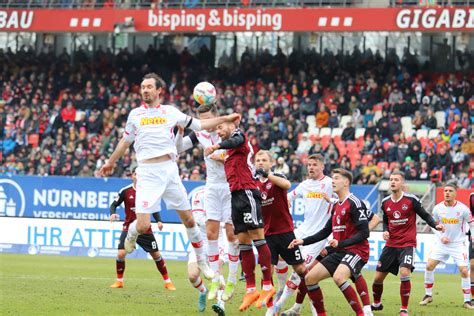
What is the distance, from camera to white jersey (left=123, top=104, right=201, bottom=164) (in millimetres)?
14352

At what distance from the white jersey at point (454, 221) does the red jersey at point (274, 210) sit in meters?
5.54

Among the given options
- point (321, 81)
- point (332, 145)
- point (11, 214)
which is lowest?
point (11, 214)

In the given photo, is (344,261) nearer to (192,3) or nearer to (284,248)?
(284,248)

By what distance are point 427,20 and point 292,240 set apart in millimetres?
24212

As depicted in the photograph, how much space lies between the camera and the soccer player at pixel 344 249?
43.8 feet

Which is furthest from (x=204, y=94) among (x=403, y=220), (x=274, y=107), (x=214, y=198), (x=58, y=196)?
(x=274, y=107)

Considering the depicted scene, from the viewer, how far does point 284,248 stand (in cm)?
1477

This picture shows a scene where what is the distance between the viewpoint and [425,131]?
1398 inches

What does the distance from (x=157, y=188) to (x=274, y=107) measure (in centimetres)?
2474

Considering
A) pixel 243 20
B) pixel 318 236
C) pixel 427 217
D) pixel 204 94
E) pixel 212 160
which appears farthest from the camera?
pixel 243 20

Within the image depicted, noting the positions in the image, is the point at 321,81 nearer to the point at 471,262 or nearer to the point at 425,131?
the point at 425,131

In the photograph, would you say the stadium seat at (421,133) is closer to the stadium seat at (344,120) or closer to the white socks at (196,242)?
the stadium seat at (344,120)

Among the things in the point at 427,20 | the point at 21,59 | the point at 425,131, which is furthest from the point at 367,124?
the point at 21,59

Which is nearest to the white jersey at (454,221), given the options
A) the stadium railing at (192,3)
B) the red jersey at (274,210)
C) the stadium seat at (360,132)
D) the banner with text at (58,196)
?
the red jersey at (274,210)
